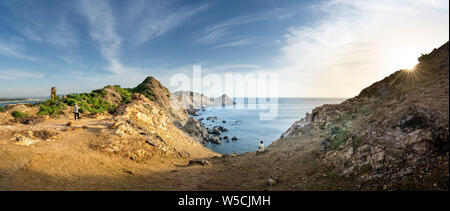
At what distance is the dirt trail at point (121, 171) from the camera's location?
8430mm

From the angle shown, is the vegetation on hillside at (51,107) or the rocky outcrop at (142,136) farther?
the vegetation on hillside at (51,107)

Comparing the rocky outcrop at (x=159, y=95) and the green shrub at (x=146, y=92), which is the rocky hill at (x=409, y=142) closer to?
the rocky outcrop at (x=159, y=95)

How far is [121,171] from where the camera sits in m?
11.3

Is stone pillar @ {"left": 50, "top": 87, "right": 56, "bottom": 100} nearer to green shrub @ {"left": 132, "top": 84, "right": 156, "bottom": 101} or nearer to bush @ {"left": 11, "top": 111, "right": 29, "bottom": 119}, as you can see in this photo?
bush @ {"left": 11, "top": 111, "right": 29, "bottom": 119}

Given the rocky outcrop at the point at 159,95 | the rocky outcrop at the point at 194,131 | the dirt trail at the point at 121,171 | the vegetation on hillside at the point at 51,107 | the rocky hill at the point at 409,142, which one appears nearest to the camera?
the rocky hill at the point at 409,142

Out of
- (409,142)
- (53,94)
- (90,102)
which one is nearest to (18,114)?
(53,94)

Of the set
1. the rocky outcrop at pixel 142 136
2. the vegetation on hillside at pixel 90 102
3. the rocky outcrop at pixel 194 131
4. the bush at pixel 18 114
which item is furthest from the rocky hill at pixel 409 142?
the rocky outcrop at pixel 194 131

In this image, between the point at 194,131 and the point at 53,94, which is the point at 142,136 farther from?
the point at 194,131

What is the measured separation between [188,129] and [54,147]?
94.2 feet

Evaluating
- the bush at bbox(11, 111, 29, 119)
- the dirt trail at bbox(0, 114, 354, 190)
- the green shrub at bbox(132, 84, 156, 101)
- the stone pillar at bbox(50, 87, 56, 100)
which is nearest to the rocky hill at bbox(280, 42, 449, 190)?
the dirt trail at bbox(0, 114, 354, 190)

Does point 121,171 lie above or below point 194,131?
above
